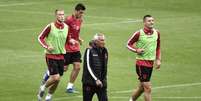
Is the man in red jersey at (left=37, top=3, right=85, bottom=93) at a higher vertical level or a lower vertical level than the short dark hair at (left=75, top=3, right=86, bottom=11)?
lower

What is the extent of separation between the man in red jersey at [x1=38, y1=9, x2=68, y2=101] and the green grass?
896 millimetres

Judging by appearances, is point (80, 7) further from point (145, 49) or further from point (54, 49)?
point (145, 49)

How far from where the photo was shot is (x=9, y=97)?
25.2 m

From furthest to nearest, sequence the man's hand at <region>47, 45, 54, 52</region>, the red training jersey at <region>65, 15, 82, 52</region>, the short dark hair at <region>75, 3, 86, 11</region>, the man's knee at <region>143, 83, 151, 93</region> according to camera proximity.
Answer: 1. the red training jersey at <region>65, 15, 82, 52</region>
2. the short dark hair at <region>75, 3, 86, 11</region>
3. the man's hand at <region>47, 45, 54, 52</region>
4. the man's knee at <region>143, 83, 151, 93</region>

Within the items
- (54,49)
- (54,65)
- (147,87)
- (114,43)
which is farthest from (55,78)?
(114,43)

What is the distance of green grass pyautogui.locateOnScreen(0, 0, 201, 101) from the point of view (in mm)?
26781

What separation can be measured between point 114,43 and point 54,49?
12367 mm

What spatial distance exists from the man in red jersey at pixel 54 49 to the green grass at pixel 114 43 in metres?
0.90

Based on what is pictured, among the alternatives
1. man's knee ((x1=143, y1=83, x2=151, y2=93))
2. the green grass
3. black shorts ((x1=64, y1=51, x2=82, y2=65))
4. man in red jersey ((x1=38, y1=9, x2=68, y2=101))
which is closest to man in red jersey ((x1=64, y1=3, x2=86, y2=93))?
black shorts ((x1=64, y1=51, x2=82, y2=65))

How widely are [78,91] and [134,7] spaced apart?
2269cm

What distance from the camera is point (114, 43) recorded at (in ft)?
120

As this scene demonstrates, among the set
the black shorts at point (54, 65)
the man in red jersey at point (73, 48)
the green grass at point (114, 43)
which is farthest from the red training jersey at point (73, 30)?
the black shorts at point (54, 65)

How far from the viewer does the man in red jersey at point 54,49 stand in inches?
952

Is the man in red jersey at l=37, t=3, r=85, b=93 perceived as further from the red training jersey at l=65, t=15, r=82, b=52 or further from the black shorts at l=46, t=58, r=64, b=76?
the black shorts at l=46, t=58, r=64, b=76
